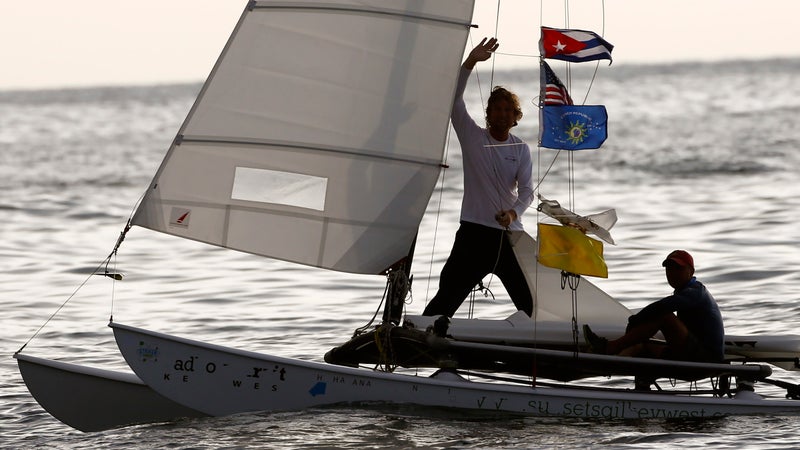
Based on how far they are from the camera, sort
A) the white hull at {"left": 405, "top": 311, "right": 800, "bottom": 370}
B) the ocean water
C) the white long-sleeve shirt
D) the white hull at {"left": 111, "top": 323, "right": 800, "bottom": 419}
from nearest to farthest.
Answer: the white hull at {"left": 111, "top": 323, "right": 800, "bottom": 419} → the ocean water → the white hull at {"left": 405, "top": 311, "right": 800, "bottom": 370} → the white long-sleeve shirt

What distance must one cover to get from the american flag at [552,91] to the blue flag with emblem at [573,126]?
0.16ft

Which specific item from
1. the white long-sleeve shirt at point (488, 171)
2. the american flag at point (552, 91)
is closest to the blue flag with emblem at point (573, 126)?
the american flag at point (552, 91)

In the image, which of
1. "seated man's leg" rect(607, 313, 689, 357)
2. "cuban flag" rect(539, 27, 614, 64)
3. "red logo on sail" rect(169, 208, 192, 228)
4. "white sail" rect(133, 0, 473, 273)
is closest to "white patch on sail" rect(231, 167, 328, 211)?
"white sail" rect(133, 0, 473, 273)

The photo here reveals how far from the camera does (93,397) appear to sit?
962 cm

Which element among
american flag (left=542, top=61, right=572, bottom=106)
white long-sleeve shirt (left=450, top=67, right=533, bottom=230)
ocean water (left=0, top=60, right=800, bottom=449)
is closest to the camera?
american flag (left=542, top=61, right=572, bottom=106)

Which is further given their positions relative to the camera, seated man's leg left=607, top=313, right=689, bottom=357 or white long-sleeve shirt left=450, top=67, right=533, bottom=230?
white long-sleeve shirt left=450, top=67, right=533, bottom=230

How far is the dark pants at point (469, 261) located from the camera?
9555mm

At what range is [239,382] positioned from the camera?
913cm

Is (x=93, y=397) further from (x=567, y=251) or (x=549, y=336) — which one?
(x=567, y=251)

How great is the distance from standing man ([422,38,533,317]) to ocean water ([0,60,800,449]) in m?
1.00

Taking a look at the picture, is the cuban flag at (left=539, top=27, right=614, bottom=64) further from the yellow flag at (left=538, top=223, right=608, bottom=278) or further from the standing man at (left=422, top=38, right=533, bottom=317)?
the yellow flag at (left=538, top=223, right=608, bottom=278)

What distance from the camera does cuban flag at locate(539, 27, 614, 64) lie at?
29.8ft

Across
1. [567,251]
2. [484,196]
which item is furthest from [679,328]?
[484,196]

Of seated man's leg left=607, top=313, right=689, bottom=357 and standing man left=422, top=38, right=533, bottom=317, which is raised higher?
standing man left=422, top=38, right=533, bottom=317
